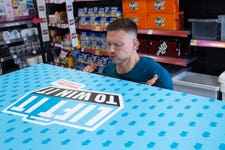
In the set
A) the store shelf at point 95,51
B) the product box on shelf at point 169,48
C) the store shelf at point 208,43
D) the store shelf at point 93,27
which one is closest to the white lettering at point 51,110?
the store shelf at point 208,43

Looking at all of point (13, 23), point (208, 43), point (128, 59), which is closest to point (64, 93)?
point (128, 59)

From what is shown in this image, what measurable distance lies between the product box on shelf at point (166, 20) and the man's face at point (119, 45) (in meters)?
1.29

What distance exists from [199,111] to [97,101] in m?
0.39

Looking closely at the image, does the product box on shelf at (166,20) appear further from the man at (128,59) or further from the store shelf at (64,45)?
the store shelf at (64,45)

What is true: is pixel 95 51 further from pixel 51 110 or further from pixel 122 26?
pixel 51 110

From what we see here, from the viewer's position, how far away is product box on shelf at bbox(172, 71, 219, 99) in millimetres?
2861

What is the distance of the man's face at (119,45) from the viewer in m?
1.62

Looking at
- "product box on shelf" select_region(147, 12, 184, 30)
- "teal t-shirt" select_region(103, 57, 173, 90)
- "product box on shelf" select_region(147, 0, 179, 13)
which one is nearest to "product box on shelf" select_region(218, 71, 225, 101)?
"product box on shelf" select_region(147, 12, 184, 30)

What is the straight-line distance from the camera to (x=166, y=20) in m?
2.88

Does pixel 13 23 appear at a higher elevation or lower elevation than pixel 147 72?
higher

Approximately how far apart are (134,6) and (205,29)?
2.88ft

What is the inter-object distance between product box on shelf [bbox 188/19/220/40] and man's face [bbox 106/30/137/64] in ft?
4.26

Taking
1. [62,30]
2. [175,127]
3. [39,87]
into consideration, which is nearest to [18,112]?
[39,87]

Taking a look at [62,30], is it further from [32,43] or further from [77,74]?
[77,74]
